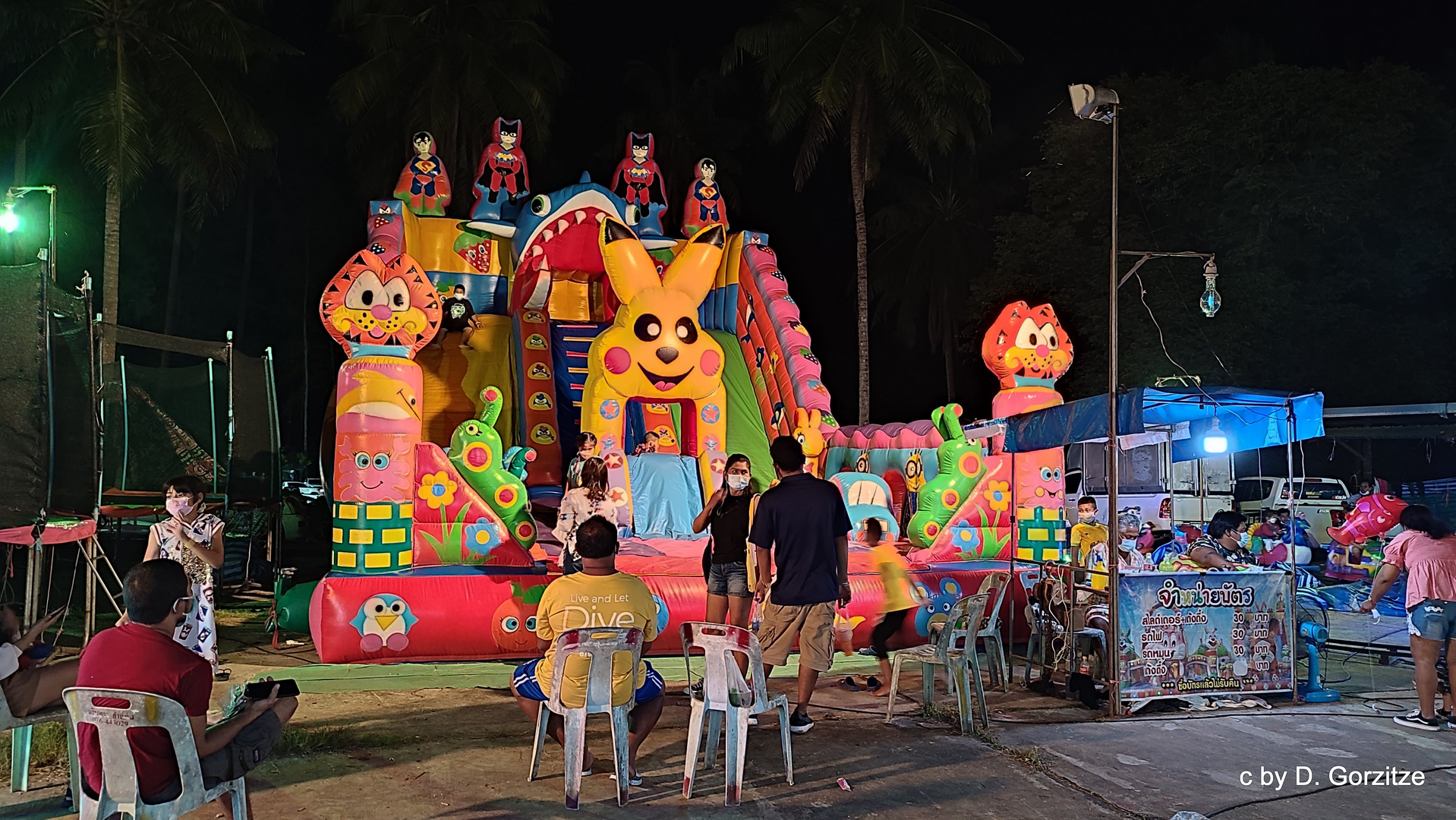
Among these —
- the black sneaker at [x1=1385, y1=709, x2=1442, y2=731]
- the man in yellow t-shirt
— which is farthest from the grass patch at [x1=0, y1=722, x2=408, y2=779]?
the black sneaker at [x1=1385, y1=709, x2=1442, y2=731]

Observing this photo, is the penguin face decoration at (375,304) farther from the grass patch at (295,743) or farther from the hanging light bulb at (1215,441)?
the hanging light bulb at (1215,441)

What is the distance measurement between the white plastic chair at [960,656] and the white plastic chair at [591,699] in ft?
7.10

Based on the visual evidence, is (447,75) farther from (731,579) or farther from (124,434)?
(731,579)

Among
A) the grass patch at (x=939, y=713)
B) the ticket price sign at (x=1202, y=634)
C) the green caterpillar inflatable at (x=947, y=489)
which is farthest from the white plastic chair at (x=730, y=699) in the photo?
the green caterpillar inflatable at (x=947, y=489)

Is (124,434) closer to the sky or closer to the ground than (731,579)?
Result: closer to the sky

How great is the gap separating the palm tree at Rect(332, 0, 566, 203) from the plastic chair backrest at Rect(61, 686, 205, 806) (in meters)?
19.4

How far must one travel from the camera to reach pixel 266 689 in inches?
148

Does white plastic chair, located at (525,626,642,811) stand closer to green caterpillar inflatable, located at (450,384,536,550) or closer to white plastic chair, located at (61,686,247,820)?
white plastic chair, located at (61,686,247,820)

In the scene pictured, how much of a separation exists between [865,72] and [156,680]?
683 inches

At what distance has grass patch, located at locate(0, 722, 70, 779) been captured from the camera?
505 centimetres

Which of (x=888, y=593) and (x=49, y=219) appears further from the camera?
(x=888, y=593)

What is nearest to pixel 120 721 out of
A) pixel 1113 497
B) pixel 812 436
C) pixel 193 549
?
pixel 193 549

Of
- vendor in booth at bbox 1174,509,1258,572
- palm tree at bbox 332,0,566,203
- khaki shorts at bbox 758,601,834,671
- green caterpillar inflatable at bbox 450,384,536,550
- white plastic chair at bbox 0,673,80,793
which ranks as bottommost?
white plastic chair at bbox 0,673,80,793

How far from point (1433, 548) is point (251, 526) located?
10895 millimetres
